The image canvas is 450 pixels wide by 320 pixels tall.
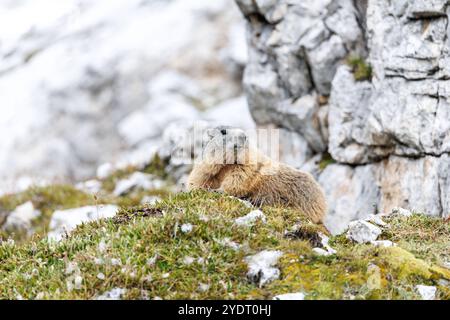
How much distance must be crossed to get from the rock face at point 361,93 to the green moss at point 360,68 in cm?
10

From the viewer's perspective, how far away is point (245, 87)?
22406 mm

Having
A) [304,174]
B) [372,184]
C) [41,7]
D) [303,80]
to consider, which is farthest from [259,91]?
[41,7]

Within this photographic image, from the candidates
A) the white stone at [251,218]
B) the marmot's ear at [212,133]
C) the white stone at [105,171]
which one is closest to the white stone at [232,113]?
the white stone at [105,171]

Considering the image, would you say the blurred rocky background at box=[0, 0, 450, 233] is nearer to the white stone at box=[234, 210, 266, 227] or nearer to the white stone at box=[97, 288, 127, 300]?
the white stone at box=[234, 210, 266, 227]

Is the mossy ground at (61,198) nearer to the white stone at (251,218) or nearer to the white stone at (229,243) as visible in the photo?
the white stone at (251,218)

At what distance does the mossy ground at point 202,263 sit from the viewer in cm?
747

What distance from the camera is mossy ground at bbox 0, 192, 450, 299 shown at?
7.47 metres

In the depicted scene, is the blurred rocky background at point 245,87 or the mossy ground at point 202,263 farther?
the blurred rocky background at point 245,87

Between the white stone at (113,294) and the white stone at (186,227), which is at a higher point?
the white stone at (186,227)

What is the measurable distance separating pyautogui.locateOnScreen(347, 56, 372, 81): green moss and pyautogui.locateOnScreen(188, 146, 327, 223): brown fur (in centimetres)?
729

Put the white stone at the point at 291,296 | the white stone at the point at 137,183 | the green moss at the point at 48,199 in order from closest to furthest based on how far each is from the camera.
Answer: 1. the white stone at the point at 291,296
2. the green moss at the point at 48,199
3. the white stone at the point at 137,183

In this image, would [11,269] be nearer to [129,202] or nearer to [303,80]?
[129,202]

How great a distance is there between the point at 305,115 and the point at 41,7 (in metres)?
30.7

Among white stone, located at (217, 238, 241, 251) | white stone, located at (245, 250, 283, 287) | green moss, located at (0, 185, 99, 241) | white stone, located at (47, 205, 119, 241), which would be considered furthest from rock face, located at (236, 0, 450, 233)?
white stone, located at (217, 238, 241, 251)
